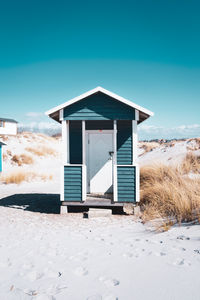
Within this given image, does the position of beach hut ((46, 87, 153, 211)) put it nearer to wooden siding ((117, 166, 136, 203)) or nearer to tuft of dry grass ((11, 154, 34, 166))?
wooden siding ((117, 166, 136, 203))

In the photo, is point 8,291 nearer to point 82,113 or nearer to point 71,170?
point 71,170

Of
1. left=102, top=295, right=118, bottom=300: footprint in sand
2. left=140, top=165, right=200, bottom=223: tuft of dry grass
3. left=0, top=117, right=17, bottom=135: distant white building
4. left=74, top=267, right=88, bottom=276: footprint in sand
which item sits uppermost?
left=0, top=117, right=17, bottom=135: distant white building

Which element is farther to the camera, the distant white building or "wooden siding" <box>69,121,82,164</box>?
the distant white building

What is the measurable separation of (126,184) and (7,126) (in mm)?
40321

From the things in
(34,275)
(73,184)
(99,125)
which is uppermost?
(99,125)

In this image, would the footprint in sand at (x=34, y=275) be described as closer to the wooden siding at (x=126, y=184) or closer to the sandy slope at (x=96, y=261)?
the sandy slope at (x=96, y=261)

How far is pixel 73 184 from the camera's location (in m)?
7.42

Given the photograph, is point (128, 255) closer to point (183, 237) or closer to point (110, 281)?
point (110, 281)

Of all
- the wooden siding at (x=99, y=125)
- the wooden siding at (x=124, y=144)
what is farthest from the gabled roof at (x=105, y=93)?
the wooden siding at (x=99, y=125)

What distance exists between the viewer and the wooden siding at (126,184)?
7328 mm

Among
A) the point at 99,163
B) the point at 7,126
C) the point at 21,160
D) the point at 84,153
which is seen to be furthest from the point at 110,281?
the point at 7,126

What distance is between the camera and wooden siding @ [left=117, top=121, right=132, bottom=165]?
8.69 m

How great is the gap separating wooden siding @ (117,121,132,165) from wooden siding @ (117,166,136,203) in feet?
4.34

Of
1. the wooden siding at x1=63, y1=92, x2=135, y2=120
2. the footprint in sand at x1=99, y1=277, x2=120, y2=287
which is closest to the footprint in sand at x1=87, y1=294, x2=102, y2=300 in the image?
the footprint in sand at x1=99, y1=277, x2=120, y2=287
